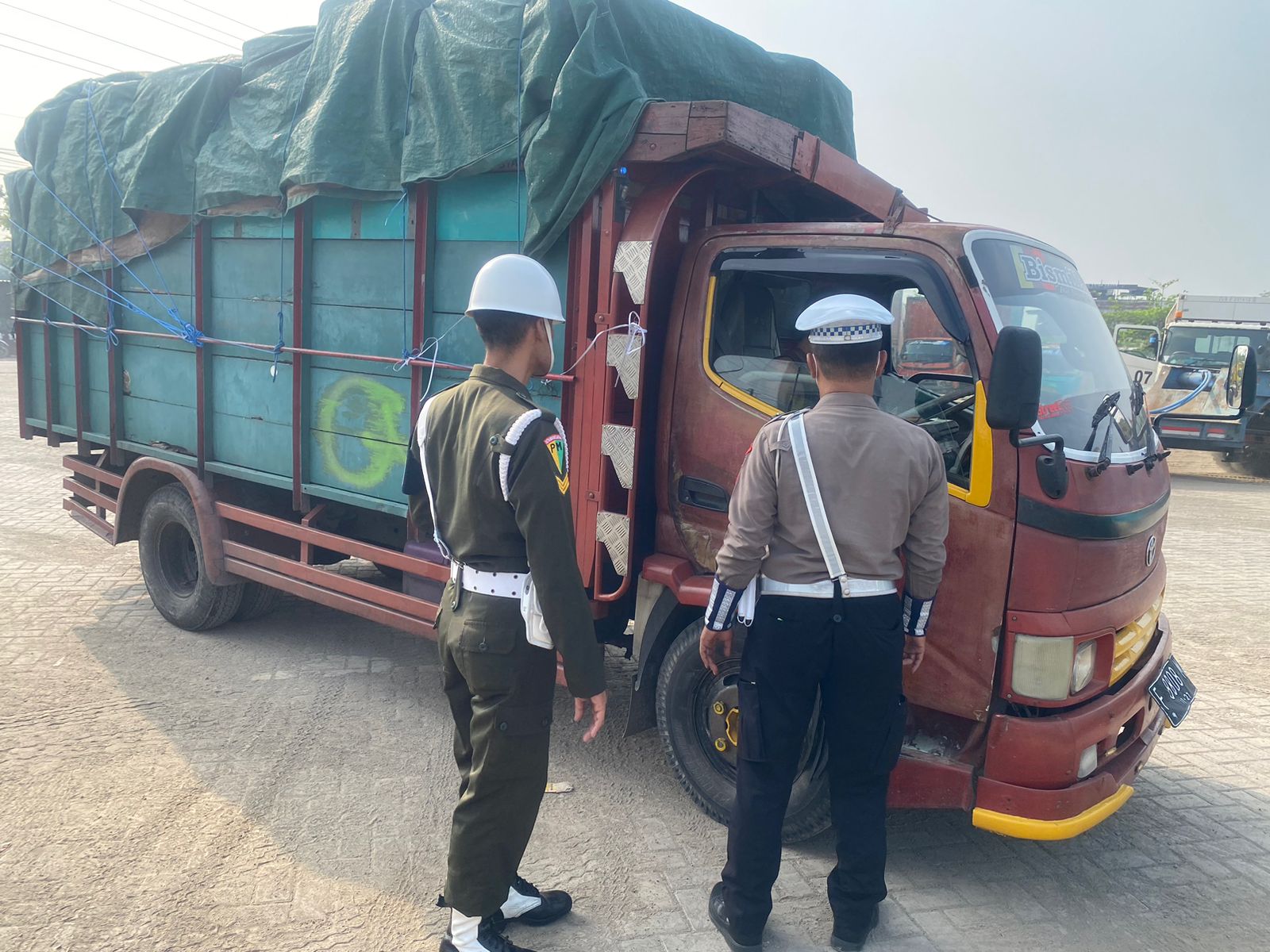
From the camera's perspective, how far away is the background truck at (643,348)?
2969 mm

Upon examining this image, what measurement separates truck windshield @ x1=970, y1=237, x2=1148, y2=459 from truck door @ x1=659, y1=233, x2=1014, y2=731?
18cm

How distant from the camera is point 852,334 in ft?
8.80

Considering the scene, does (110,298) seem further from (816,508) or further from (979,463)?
(979,463)

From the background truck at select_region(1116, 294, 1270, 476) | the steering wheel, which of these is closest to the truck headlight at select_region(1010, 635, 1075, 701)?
the steering wheel

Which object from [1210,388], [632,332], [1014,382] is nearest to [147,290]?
[632,332]

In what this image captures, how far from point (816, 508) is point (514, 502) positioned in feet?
2.82

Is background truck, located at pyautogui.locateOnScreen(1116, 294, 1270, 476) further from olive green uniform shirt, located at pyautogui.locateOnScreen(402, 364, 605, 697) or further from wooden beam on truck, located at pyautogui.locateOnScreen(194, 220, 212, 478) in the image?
olive green uniform shirt, located at pyautogui.locateOnScreen(402, 364, 605, 697)

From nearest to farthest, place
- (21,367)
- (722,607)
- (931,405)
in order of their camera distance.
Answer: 1. (722,607)
2. (931,405)
3. (21,367)

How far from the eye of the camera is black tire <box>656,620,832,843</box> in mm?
3422

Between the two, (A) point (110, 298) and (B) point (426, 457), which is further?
(A) point (110, 298)

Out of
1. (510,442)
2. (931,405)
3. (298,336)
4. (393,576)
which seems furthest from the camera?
(393,576)

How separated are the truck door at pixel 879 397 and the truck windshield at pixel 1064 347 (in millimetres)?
178

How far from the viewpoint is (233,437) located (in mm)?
5297

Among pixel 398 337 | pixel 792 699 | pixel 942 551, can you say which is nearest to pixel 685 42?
pixel 398 337
